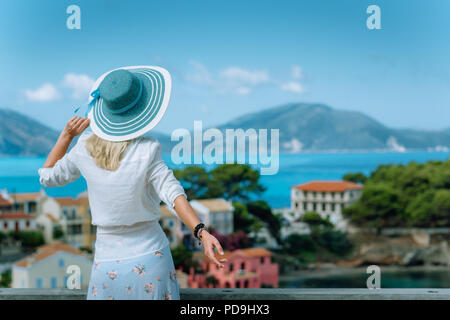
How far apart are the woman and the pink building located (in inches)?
219

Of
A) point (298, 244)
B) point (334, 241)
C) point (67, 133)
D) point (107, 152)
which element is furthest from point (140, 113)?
point (334, 241)

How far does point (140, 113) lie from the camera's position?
0.99 metres

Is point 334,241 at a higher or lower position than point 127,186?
lower

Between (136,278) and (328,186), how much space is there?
21.0 feet

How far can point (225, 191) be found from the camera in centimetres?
677

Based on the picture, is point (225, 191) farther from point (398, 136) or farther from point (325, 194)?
point (398, 136)

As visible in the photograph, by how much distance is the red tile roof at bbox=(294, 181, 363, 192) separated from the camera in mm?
7022

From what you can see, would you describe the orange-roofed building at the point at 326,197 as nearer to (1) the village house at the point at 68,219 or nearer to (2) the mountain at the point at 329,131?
(2) the mountain at the point at 329,131

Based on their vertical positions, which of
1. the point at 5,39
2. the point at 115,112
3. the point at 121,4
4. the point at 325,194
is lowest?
the point at 325,194

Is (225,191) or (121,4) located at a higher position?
(121,4)

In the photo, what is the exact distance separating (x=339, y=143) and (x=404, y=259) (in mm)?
2009

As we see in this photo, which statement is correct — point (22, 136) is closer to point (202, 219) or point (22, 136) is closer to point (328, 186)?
point (202, 219)

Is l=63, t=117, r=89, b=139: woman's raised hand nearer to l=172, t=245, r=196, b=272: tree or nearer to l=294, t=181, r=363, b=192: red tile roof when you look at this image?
l=172, t=245, r=196, b=272: tree
